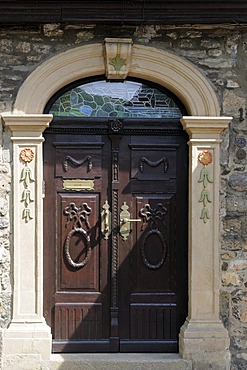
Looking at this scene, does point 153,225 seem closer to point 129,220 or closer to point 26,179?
point 129,220

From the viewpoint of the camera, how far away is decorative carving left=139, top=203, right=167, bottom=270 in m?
6.14

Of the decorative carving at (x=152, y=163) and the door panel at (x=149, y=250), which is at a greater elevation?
the decorative carving at (x=152, y=163)

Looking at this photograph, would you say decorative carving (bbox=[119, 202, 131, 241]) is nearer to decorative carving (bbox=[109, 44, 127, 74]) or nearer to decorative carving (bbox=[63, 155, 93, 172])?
decorative carving (bbox=[63, 155, 93, 172])

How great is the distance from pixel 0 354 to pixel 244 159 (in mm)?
2814

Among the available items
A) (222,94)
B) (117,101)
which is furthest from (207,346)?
(117,101)

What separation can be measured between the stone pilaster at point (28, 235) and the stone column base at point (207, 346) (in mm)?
1264

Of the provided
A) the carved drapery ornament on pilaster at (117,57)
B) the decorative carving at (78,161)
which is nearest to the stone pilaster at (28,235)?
the decorative carving at (78,161)

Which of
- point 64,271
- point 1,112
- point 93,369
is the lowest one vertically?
point 93,369

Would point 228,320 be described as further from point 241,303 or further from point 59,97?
point 59,97

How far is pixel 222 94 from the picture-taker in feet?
19.6

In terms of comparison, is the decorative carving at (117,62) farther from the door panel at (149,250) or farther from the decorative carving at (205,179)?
the decorative carving at (205,179)

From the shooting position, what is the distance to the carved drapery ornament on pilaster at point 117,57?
5.88 metres

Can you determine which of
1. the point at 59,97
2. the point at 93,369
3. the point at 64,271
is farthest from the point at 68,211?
the point at 93,369

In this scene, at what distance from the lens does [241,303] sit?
19.6 feet
